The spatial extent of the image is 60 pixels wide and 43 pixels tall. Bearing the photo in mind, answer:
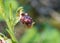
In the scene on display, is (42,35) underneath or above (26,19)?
above

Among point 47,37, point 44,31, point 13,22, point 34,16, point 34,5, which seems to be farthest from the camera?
point 34,5

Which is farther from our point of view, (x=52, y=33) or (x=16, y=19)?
(x=52, y=33)

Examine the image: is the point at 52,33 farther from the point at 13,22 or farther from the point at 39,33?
the point at 13,22

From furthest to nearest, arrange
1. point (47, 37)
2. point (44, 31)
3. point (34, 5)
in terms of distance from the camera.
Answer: point (34, 5), point (44, 31), point (47, 37)

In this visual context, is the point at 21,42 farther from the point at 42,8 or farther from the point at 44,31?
the point at 42,8

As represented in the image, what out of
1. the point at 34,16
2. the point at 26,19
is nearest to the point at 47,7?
the point at 34,16

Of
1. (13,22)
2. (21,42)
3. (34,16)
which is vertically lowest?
(13,22)
